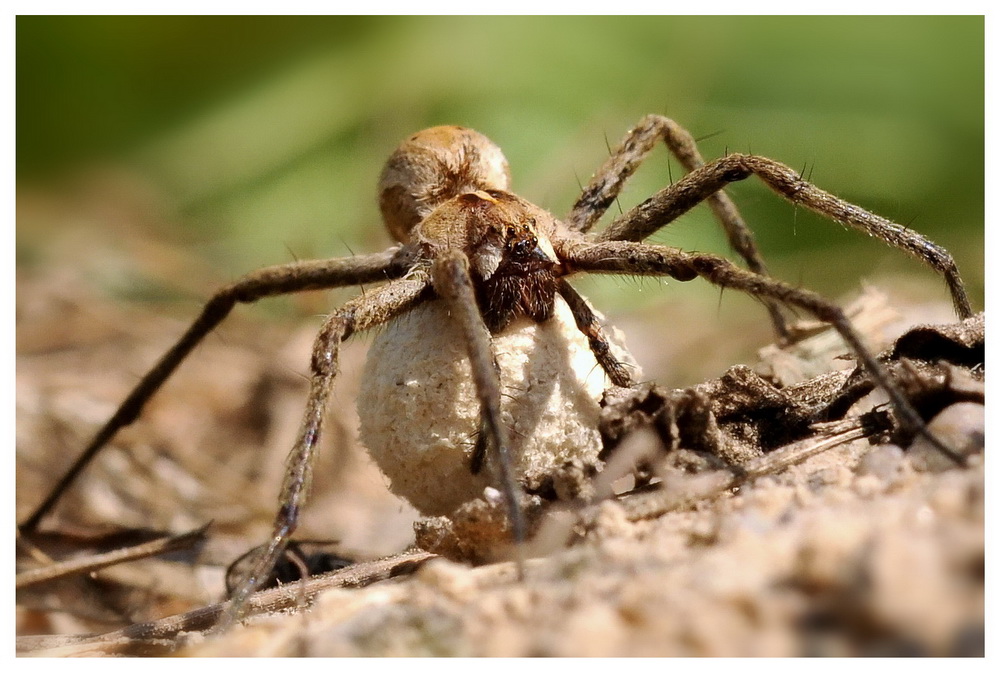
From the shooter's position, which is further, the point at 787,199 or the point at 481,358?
the point at 787,199

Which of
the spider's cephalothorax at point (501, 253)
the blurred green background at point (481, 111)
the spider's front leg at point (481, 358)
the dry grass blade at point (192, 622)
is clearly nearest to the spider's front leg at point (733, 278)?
the spider's cephalothorax at point (501, 253)

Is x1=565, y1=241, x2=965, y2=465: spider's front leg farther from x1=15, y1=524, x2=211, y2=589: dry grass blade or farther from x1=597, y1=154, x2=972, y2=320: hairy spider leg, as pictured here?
x1=15, y1=524, x2=211, y2=589: dry grass blade

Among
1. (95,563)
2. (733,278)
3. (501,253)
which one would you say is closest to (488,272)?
(501,253)

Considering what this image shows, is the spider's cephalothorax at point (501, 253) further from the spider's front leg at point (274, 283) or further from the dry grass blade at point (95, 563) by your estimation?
the dry grass blade at point (95, 563)

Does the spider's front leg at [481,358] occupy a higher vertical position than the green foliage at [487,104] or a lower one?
lower

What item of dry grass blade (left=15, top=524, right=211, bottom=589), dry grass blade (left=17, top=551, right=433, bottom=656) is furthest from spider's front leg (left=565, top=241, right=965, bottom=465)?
dry grass blade (left=15, top=524, right=211, bottom=589)

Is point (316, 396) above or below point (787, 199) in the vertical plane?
below

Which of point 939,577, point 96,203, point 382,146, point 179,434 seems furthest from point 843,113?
point 96,203

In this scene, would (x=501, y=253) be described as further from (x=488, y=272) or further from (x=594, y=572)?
(x=594, y=572)
